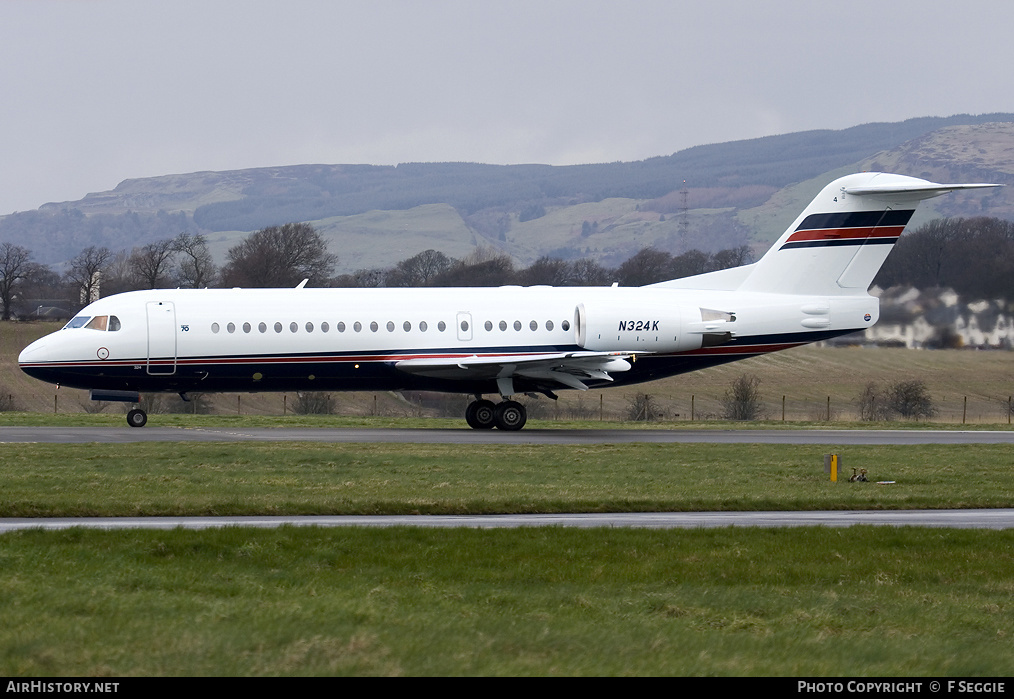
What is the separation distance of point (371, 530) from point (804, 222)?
955 inches

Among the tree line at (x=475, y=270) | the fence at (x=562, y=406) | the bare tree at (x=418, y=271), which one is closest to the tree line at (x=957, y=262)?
the tree line at (x=475, y=270)

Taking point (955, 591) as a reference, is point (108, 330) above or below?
above

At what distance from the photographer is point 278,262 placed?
241 ft

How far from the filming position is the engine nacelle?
114ft

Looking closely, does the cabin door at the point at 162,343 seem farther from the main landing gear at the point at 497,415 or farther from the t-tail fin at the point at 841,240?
the t-tail fin at the point at 841,240

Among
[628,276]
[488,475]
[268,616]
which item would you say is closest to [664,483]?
[488,475]

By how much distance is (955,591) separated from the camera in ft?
41.5

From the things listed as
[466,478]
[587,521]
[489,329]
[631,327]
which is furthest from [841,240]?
[587,521]

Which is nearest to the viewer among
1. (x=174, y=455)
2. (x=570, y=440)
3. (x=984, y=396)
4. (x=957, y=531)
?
(x=957, y=531)

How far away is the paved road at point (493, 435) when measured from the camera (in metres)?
30.6

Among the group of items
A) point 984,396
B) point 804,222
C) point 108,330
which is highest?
point 804,222

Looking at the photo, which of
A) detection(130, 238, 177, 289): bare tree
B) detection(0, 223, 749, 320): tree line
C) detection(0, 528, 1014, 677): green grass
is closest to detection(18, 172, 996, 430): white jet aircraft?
detection(0, 528, 1014, 677): green grass

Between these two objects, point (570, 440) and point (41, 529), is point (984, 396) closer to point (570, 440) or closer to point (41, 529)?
point (570, 440)

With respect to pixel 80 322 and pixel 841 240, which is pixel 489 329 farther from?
pixel 80 322
